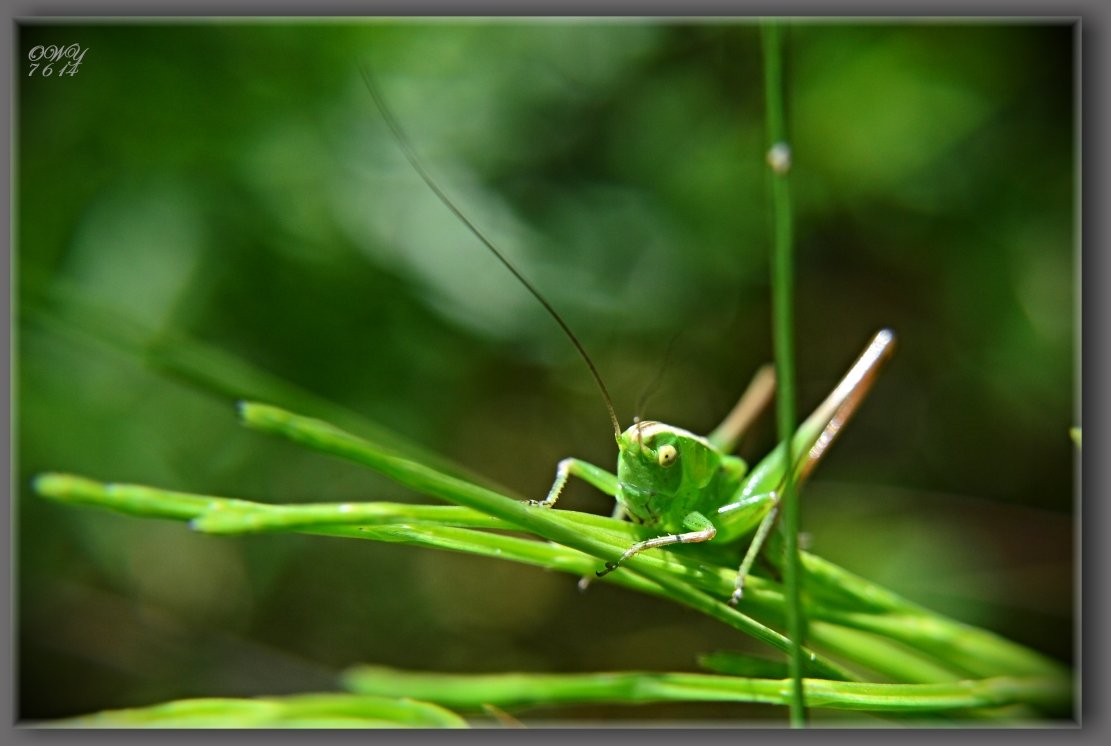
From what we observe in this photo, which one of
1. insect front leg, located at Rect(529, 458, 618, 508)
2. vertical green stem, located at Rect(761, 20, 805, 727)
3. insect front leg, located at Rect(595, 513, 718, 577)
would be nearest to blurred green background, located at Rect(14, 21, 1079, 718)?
insect front leg, located at Rect(529, 458, 618, 508)

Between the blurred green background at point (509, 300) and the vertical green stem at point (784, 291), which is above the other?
the blurred green background at point (509, 300)

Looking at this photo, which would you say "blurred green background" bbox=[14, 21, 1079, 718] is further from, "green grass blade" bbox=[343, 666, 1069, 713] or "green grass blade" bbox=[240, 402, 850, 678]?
"green grass blade" bbox=[240, 402, 850, 678]

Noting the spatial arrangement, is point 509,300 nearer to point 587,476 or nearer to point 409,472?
point 587,476

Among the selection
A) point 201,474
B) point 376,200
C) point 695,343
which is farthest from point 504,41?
point 201,474

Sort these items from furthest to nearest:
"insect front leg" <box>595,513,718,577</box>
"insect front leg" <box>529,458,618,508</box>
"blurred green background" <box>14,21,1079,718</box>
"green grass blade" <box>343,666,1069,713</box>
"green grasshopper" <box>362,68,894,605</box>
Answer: "blurred green background" <box>14,21,1079,718</box> → "insect front leg" <box>529,458,618,508</box> → "green grasshopper" <box>362,68,894,605</box> → "insect front leg" <box>595,513,718,577</box> → "green grass blade" <box>343,666,1069,713</box>

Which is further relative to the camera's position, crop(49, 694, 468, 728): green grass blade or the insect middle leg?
the insect middle leg

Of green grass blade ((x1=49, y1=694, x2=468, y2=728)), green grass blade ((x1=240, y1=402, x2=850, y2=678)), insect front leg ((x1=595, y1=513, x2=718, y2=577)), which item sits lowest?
green grass blade ((x1=49, y1=694, x2=468, y2=728))

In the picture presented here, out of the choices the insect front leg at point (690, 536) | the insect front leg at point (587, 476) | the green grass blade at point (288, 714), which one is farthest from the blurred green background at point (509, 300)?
the green grass blade at point (288, 714)

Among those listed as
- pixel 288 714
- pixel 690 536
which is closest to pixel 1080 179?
pixel 690 536

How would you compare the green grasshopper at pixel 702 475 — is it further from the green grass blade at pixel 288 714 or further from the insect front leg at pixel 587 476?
the green grass blade at pixel 288 714
